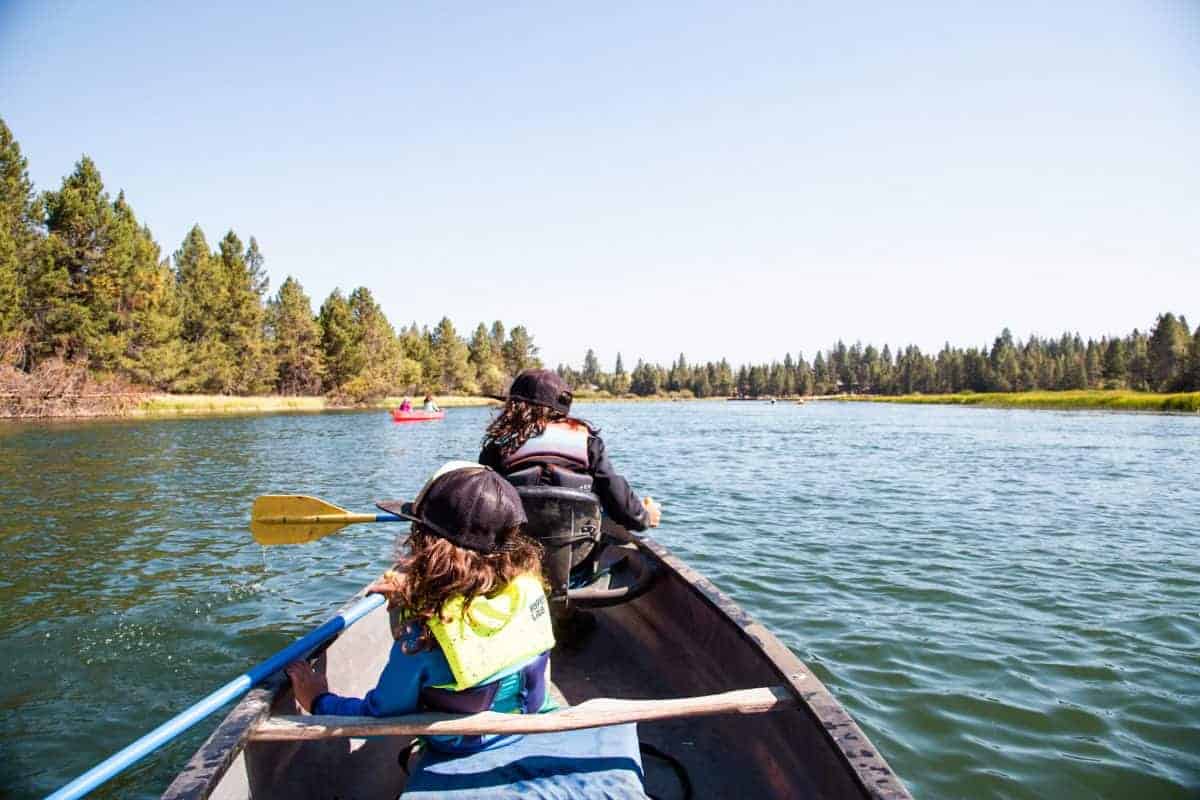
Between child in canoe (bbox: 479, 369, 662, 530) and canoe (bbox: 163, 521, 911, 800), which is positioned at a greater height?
child in canoe (bbox: 479, 369, 662, 530)

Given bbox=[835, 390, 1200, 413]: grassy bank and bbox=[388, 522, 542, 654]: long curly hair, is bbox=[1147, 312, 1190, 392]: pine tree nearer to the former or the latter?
bbox=[835, 390, 1200, 413]: grassy bank

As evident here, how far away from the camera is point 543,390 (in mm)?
4461

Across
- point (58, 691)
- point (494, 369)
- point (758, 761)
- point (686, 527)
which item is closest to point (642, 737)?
point (758, 761)

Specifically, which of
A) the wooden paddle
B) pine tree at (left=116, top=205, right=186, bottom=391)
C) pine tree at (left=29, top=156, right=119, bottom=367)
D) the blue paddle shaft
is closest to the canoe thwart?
the blue paddle shaft

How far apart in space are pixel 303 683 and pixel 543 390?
6.91 feet

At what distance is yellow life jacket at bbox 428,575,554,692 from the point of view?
236cm

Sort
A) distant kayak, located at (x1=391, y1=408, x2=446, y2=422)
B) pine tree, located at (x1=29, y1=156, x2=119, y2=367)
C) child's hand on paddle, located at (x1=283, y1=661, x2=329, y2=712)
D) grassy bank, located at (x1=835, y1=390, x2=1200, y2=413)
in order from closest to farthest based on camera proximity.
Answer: child's hand on paddle, located at (x1=283, y1=661, x2=329, y2=712)
pine tree, located at (x1=29, y1=156, x2=119, y2=367)
distant kayak, located at (x1=391, y1=408, x2=446, y2=422)
grassy bank, located at (x1=835, y1=390, x2=1200, y2=413)

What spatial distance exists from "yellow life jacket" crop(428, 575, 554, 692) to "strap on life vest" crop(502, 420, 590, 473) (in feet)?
6.16

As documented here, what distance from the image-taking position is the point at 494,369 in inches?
4535

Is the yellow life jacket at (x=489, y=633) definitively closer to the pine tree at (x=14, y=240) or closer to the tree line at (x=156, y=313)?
the tree line at (x=156, y=313)

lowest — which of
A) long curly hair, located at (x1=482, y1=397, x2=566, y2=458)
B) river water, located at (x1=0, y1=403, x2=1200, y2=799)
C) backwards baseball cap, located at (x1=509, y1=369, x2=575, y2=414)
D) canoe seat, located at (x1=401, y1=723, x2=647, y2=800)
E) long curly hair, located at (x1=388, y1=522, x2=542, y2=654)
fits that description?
river water, located at (x1=0, y1=403, x2=1200, y2=799)

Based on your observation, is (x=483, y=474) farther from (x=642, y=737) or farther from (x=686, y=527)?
(x=686, y=527)

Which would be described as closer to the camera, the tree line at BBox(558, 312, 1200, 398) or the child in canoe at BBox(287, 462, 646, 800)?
the child in canoe at BBox(287, 462, 646, 800)

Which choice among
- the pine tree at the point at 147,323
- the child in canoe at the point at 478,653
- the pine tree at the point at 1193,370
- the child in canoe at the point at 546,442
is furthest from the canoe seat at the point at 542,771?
the pine tree at the point at 1193,370
